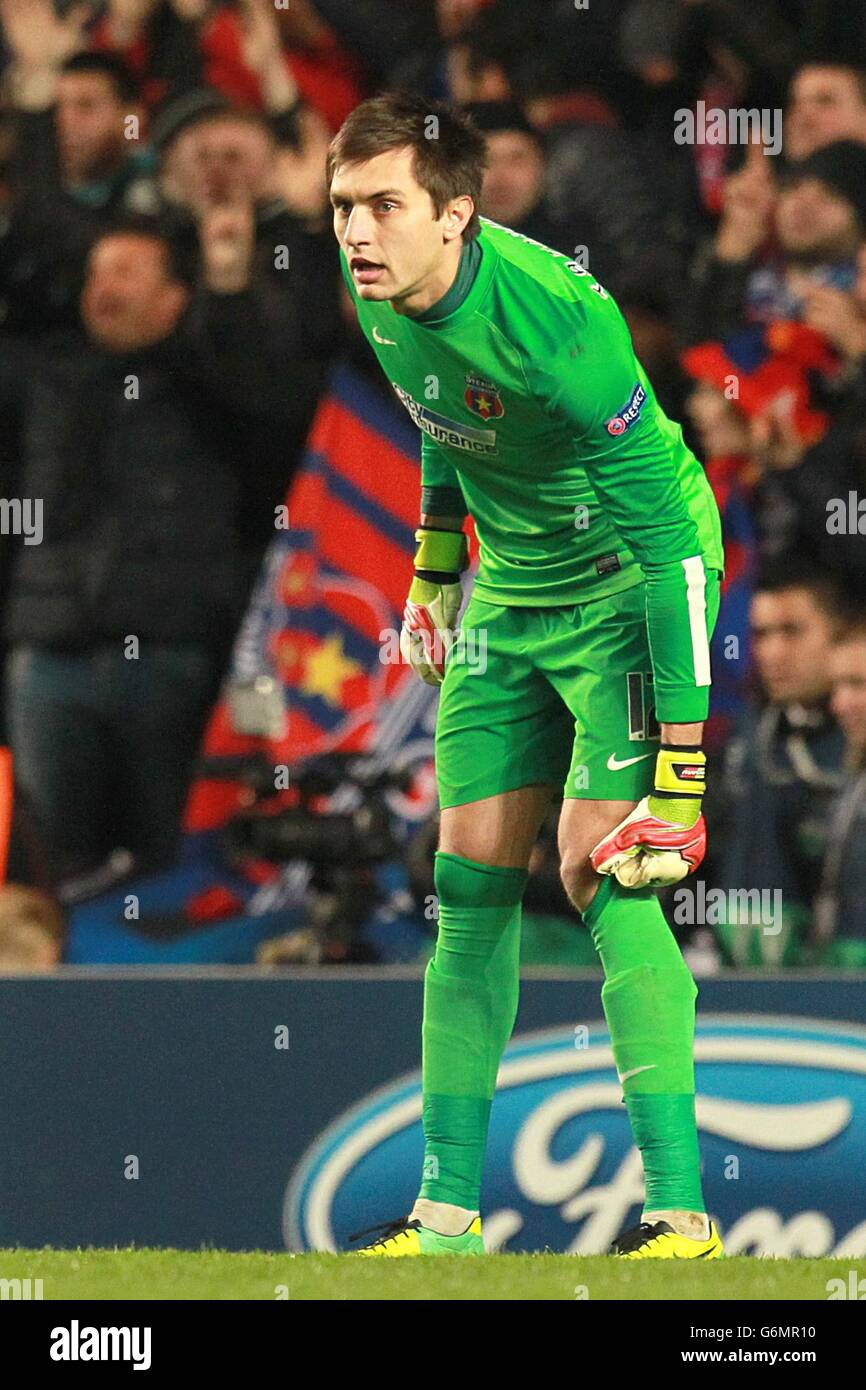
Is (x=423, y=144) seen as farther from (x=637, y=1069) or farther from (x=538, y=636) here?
(x=637, y=1069)

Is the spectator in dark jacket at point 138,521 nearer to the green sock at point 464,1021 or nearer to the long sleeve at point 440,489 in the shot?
the long sleeve at point 440,489

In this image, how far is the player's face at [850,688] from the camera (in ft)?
21.3

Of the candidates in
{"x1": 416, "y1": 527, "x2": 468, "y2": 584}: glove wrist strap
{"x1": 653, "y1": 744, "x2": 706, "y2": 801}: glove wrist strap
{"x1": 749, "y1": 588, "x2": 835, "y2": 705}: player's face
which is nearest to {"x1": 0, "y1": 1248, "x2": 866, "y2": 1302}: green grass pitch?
{"x1": 653, "y1": 744, "x2": 706, "y2": 801}: glove wrist strap

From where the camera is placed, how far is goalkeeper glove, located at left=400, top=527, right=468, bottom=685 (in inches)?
173

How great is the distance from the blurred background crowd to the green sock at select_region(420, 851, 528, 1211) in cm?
244

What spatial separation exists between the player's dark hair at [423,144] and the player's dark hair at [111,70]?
148 inches

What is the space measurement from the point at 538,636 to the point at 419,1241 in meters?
1.17

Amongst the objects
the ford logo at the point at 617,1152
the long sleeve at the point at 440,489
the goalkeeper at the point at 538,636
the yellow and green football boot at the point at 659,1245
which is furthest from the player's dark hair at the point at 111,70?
the yellow and green football boot at the point at 659,1245

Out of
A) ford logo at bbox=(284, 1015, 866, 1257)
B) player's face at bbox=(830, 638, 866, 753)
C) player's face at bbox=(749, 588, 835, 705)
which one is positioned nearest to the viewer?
ford logo at bbox=(284, 1015, 866, 1257)

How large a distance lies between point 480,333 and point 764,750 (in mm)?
3046

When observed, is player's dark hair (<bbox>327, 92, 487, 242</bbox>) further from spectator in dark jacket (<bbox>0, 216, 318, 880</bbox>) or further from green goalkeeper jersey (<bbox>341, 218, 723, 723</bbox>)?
spectator in dark jacket (<bbox>0, 216, 318, 880</bbox>)

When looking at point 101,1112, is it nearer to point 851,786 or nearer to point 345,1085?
point 345,1085

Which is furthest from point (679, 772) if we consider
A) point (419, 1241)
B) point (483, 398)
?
point (419, 1241)
